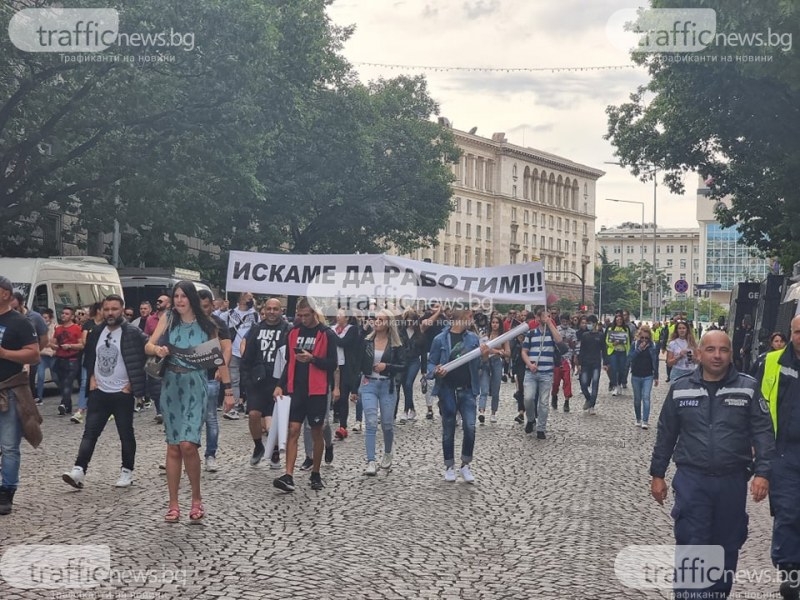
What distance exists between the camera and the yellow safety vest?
7.07 meters

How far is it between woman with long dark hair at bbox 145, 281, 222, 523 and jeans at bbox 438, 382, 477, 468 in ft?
10.4

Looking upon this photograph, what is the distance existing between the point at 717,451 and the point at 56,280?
1984 centimetres

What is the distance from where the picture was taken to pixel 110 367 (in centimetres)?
1036

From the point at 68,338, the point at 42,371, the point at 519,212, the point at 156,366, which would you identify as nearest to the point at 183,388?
the point at 156,366

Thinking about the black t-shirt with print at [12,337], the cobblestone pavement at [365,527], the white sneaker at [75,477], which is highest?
the black t-shirt with print at [12,337]

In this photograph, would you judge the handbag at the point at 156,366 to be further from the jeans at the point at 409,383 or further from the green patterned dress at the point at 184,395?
the jeans at the point at 409,383

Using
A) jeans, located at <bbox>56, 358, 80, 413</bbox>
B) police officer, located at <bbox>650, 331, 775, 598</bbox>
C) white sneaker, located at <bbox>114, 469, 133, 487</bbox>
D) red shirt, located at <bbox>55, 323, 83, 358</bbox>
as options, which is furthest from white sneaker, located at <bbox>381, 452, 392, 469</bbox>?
red shirt, located at <bbox>55, 323, 83, 358</bbox>

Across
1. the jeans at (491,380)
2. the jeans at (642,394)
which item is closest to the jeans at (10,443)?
the jeans at (491,380)

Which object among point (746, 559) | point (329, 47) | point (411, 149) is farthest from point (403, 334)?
point (411, 149)

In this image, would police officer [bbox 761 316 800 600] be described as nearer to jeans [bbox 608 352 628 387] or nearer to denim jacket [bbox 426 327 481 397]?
denim jacket [bbox 426 327 481 397]

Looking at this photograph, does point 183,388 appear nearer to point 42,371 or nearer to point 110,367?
point 110,367

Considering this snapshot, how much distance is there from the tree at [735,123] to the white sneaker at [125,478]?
16.3m

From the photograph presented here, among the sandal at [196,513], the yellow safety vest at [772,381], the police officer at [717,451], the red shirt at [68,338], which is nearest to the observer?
the police officer at [717,451]

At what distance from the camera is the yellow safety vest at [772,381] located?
23.2ft
